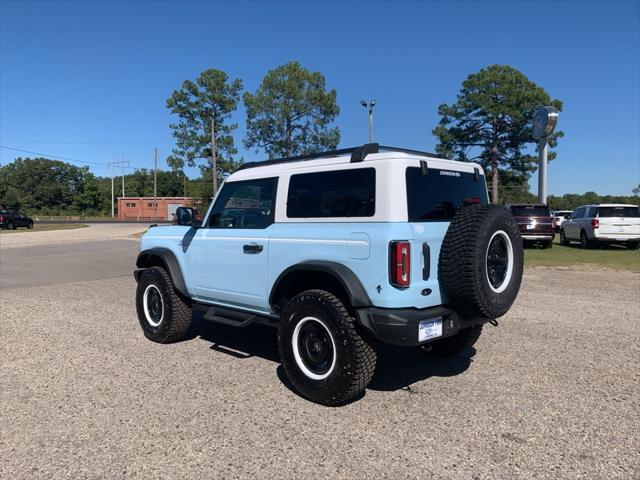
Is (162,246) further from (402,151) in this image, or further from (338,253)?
(402,151)

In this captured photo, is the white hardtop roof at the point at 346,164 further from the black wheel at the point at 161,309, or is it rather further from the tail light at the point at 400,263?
the black wheel at the point at 161,309

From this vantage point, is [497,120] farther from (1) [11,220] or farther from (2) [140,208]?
(2) [140,208]

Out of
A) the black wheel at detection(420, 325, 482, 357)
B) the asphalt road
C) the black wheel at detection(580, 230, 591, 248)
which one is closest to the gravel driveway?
the asphalt road

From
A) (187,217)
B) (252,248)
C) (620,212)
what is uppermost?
(620,212)

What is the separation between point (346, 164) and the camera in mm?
4027

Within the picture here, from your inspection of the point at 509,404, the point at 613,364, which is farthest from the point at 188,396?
the point at 613,364

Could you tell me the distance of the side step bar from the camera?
15.3 ft

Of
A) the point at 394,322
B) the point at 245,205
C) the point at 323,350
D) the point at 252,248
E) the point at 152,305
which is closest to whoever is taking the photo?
the point at 394,322

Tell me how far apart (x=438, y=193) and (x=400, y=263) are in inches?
35.1

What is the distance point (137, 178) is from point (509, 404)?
126 m

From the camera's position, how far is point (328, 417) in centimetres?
370

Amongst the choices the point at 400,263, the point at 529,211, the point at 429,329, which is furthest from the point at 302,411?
the point at 529,211

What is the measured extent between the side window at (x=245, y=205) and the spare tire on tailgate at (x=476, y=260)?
1.73 metres

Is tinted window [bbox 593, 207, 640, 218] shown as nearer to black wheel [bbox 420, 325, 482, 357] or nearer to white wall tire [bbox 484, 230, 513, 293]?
black wheel [bbox 420, 325, 482, 357]
